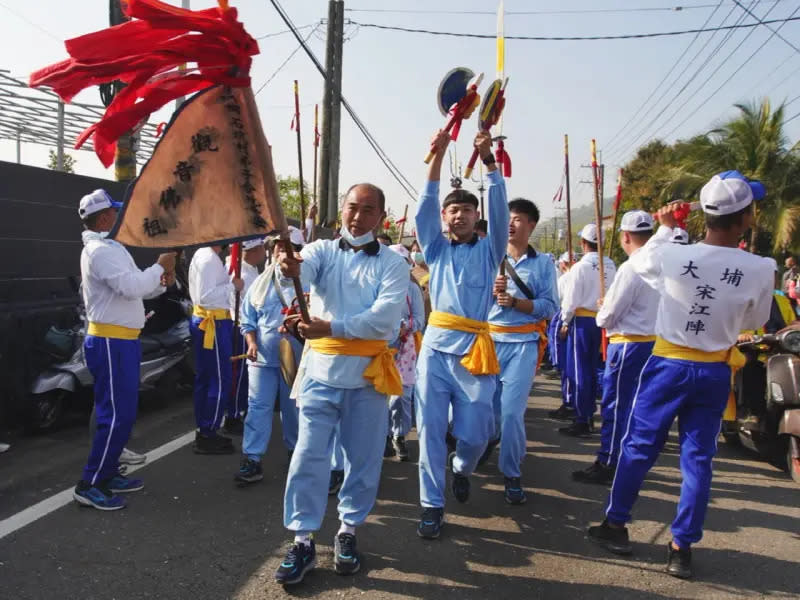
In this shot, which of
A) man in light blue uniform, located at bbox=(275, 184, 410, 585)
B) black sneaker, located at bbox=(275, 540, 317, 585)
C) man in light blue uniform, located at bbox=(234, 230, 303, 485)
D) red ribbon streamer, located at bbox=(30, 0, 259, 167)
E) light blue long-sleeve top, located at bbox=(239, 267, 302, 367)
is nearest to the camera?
red ribbon streamer, located at bbox=(30, 0, 259, 167)

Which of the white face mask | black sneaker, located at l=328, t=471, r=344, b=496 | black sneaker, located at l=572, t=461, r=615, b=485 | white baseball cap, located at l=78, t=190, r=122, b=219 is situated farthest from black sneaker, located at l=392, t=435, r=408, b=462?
white baseball cap, located at l=78, t=190, r=122, b=219

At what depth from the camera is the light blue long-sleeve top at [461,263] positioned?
13.2ft

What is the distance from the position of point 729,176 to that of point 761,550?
216cm

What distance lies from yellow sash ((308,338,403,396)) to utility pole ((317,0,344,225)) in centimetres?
1099

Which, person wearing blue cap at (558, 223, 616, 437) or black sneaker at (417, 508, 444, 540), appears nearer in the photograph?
black sneaker at (417, 508, 444, 540)

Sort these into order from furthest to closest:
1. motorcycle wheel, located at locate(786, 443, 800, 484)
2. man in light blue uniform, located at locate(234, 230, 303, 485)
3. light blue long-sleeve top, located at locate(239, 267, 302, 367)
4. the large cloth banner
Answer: motorcycle wheel, located at locate(786, 443, 800, 484), light blue long-sleeve top, located at locate(239, 267, 302, 367), man in light blue uniform, located at locate(234, 230, 303, 485), the large cloth banner

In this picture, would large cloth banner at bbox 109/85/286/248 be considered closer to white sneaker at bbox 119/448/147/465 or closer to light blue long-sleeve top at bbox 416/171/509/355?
light blue long-sleeve top at bbox 416/171/509/355

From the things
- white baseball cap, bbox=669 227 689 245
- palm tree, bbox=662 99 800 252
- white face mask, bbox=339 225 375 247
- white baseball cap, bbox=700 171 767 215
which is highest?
palm tree, bbox=662 99 800 252

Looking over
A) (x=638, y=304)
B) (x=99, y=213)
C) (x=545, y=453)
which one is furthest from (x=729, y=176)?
(x=99, y=213)

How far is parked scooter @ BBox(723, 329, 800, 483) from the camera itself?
201 inches

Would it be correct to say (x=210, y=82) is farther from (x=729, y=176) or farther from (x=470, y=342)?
(x=729, y=176)

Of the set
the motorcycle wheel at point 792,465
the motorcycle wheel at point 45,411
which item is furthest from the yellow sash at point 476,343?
the motorcycle wheel at point 45,411

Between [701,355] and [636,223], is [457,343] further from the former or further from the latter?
[636,223]

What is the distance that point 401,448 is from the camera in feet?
18.5
